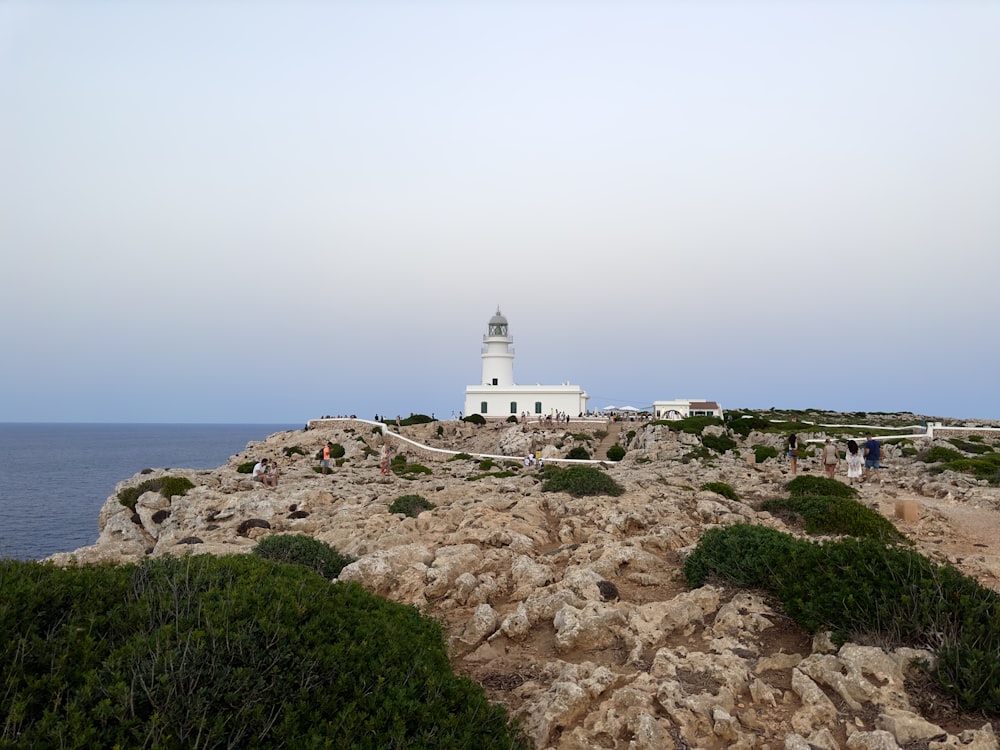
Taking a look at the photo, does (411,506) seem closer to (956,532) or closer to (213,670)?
(213,670)

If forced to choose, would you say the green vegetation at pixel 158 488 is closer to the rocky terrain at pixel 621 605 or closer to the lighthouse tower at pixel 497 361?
the rocky terrain at pixel 621 605

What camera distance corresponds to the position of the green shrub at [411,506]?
15.5m

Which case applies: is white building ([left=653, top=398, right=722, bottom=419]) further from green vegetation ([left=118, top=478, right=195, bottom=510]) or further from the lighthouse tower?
green vegetation ([left=118, top=478, right=195, bottom=510])

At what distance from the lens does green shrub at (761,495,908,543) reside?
12.5 m

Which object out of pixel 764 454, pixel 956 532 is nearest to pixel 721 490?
pixel 956 532

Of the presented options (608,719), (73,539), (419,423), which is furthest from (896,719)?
(419,423)

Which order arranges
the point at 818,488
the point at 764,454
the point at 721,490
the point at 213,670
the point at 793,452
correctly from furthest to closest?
the point at 764,454 → the point at 793,452 → the point at 721,490 → the point at 818,488 → the point at 213,670

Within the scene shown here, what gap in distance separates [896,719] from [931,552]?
7384 millimetres

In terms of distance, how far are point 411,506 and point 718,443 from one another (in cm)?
3165

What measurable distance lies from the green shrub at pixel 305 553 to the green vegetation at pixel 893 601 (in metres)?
6.34

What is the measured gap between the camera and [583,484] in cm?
1669

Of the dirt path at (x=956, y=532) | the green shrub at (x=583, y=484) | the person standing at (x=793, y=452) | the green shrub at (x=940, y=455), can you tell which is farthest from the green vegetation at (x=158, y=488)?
the green shrub at (x=940, y=455)

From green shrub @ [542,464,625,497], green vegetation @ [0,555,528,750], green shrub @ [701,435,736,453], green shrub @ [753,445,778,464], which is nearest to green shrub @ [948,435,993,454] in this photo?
green shrub @ [753,445,778,464]

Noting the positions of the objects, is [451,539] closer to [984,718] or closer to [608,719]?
[608,719]
